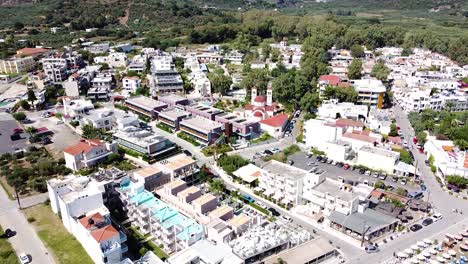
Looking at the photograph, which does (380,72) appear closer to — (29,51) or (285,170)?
(285,170)

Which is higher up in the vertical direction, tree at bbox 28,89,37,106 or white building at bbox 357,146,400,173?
tree at bbox 28,89,37,106

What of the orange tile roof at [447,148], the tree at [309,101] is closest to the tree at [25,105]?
the tree at [309,101]

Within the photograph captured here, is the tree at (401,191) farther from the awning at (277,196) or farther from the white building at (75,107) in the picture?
the white building at (75,107)

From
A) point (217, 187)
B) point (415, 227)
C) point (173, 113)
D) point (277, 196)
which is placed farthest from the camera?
point (173, 113)

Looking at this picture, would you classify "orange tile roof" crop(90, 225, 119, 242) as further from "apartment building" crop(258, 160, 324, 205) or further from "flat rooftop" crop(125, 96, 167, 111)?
"flat rooftop" crop(125, 96, 167, 111)

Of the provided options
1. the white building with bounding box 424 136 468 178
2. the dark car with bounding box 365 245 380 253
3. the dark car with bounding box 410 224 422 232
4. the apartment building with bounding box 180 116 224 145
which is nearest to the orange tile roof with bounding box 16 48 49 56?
the apartment building with bounding box 180 116 224 145

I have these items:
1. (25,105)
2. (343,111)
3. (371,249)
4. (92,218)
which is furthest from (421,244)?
(25,105)

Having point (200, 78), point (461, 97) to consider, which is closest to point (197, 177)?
point (200, 78)
